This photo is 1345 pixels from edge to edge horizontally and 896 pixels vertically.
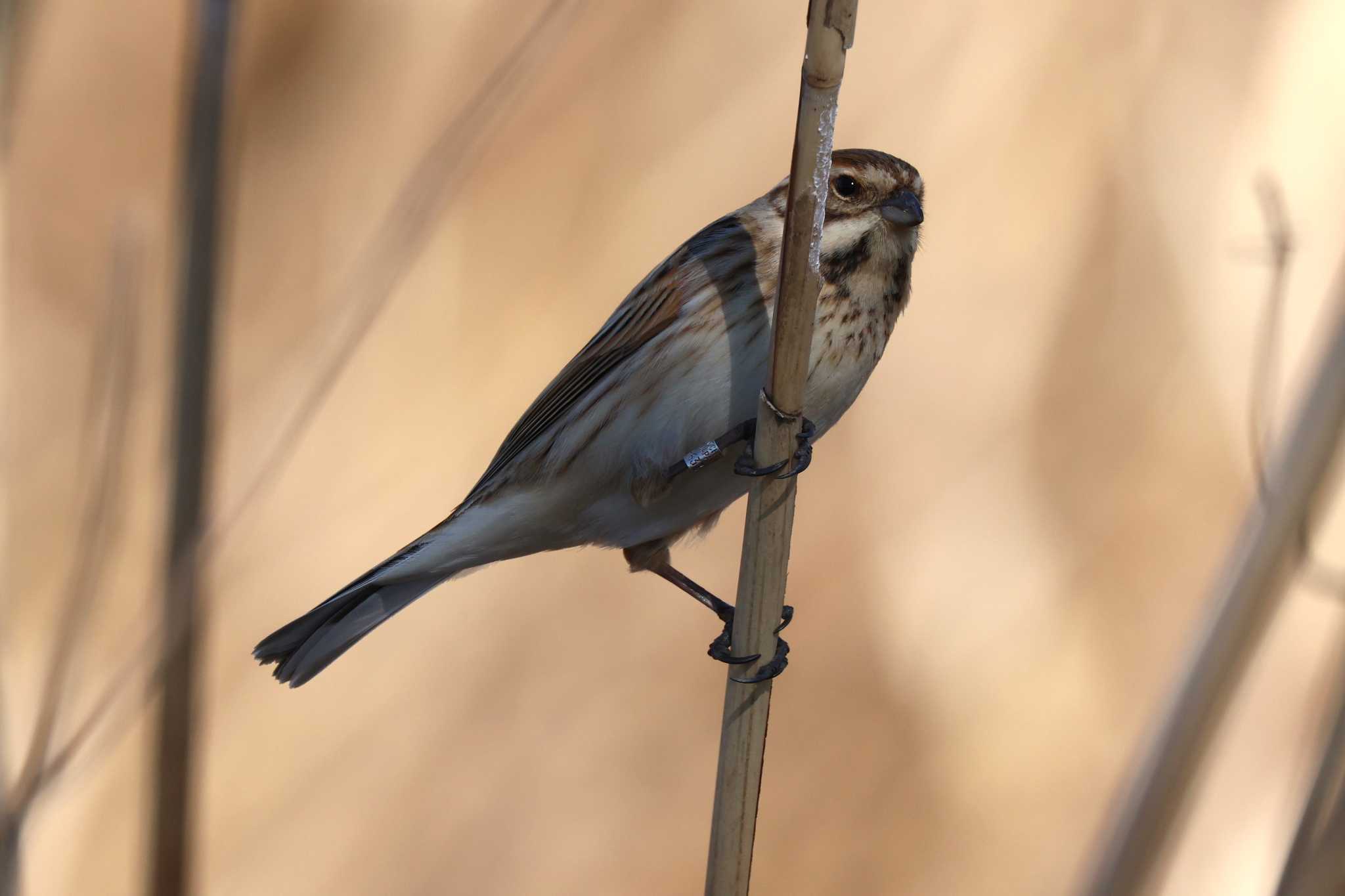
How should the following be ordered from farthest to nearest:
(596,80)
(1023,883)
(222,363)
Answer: (1023,883), (596,80), (222,363)

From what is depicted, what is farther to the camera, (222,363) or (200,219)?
(222,363)

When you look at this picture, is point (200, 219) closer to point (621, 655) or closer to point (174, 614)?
point (174, 614)

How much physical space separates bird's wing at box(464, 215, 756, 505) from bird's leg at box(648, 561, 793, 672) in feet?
1.57

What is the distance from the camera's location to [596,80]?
3971 millimetres

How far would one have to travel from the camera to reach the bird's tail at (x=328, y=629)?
2.62 meters

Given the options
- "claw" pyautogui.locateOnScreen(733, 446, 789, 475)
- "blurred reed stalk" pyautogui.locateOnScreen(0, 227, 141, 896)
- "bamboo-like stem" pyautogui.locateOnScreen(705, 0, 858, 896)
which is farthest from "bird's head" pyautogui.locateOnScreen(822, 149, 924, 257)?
"blurred reed stalk" pyautogui.locateOnScreen(0, 227, 141, 896)

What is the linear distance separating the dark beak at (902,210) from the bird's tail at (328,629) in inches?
47.2

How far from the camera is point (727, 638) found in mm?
2617

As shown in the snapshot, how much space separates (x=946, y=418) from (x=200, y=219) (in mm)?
3157

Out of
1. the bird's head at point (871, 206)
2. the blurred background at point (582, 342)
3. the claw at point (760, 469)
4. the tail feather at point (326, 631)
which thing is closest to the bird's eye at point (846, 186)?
the bird's head at point (871, 206)

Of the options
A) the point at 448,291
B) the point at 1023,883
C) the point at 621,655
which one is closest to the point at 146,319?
the point at 448,291

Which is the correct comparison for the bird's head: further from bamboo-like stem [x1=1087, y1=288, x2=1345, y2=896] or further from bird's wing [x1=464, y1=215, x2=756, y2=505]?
bamboo-like stem [x1=1087, y1=288, x2=1345, y2=896]

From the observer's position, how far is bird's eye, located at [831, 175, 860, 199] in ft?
7.97

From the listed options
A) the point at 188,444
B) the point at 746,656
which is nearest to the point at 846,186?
the point at 746,656
